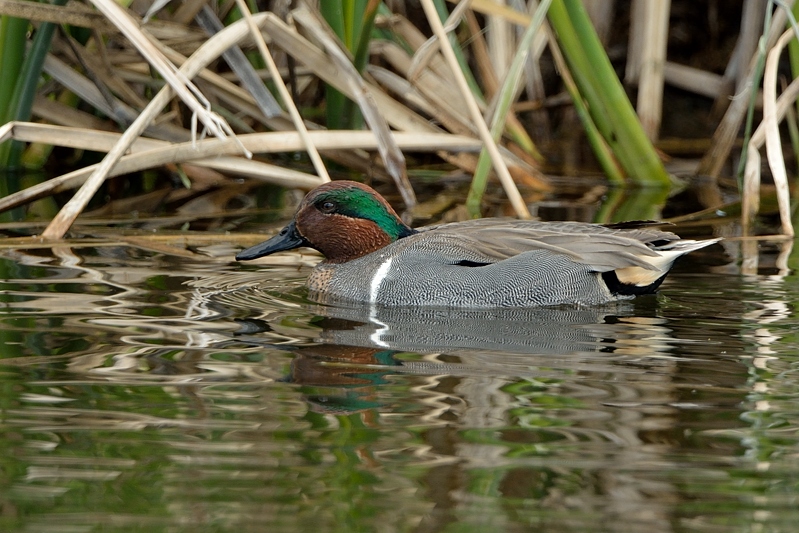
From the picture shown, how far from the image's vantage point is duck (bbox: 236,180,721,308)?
4.67 meters

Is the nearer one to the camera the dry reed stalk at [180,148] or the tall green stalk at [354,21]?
the dry reed stalk at [180,148]

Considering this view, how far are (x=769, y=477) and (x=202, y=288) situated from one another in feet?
8.82

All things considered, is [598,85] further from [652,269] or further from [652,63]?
[652,269]

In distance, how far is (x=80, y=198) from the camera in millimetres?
5309

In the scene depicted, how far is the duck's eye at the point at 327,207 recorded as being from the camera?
16.9 ft

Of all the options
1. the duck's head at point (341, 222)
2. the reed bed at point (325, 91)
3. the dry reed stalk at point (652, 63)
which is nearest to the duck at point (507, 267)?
the duck's head at point (341, 222)

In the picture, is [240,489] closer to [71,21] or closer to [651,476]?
[651,476]

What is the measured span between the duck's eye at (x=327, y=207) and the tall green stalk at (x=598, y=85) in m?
1.87

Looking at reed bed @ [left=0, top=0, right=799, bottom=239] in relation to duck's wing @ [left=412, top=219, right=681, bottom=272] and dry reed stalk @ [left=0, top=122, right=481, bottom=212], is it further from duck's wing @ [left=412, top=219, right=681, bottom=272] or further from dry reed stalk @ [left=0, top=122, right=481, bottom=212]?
duck's wing @ [left=412, top=219, right=681, bottom=272]

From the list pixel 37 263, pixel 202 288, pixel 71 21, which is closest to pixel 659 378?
pixel 202 288

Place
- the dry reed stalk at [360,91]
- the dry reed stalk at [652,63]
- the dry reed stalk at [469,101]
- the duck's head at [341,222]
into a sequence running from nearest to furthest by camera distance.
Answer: the duck's head at [341,222]
the dry reed stalk at [469,101]
the dry reed stalk at [360,91]
the dry reed stalk at [652,63]

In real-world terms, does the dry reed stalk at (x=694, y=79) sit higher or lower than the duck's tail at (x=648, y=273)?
higher

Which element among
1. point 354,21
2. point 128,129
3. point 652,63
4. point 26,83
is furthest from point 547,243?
point 652,63

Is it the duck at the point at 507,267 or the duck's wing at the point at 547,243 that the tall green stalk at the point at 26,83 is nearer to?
the duck at the point at 507,267
